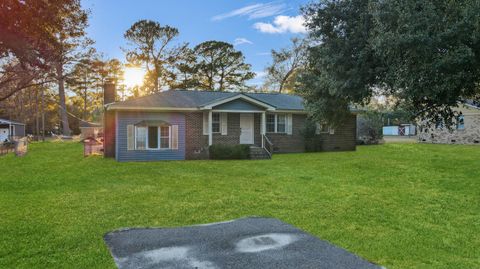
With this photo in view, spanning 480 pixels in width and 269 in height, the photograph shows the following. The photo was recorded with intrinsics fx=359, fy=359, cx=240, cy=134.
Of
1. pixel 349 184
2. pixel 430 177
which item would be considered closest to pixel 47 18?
pixel 349 184

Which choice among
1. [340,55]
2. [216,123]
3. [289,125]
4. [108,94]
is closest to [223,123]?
[216,123]

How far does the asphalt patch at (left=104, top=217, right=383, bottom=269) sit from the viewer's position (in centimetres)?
454

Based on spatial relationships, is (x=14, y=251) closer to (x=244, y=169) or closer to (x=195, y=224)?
(x=195, y=224)

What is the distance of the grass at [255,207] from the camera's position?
5.05m

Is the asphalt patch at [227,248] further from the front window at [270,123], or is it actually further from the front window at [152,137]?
the front window at [270,123]

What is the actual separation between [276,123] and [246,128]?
213cm

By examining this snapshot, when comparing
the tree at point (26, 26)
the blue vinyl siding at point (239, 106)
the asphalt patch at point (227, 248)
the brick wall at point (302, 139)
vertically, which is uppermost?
the tree at point (26, 26)

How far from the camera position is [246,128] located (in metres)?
20.7

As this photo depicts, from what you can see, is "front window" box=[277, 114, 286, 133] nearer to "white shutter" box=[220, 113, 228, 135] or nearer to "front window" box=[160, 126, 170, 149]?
"white shutter" box=[220, 113, 228, 135]

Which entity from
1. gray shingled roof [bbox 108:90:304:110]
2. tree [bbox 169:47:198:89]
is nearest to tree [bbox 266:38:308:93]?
tree [bbox 169:47:198:89]

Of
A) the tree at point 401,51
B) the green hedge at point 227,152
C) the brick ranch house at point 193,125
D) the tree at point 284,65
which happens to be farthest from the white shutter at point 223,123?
the tree at point 284,65

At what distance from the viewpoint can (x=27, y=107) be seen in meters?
53.4

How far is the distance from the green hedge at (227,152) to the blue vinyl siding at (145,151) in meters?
1.64

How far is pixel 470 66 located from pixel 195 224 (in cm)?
642
